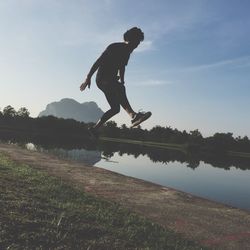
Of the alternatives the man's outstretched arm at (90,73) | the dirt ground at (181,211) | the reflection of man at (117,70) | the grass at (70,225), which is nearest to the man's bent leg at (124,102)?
the reflection of man at (117,70)

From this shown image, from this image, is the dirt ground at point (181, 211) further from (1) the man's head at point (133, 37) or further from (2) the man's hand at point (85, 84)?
(1) the man's head at point (133, 37)

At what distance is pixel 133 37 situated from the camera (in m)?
5.77

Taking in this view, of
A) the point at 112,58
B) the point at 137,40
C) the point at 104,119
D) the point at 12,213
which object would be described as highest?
the point at 137,40

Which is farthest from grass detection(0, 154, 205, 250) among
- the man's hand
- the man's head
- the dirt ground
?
the man's head

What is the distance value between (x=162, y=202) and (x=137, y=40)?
14665 millimetres

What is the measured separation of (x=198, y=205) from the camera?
64.7ft

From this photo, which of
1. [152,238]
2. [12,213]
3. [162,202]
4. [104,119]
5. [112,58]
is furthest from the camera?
[162,202]

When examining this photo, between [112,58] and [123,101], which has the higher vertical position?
[112,58]

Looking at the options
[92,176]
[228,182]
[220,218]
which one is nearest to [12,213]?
[220,218]

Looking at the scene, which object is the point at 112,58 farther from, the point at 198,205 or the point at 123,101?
the point at 198,205

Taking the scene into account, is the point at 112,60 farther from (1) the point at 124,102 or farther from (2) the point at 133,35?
(1) the point at 124,102

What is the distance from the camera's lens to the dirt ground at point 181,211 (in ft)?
45.0

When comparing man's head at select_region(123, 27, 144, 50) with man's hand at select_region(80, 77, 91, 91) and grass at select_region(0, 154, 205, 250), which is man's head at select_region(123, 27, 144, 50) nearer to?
man's hand at select_region(80, 77, 91, 91)

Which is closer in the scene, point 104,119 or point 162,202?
point 104,119
